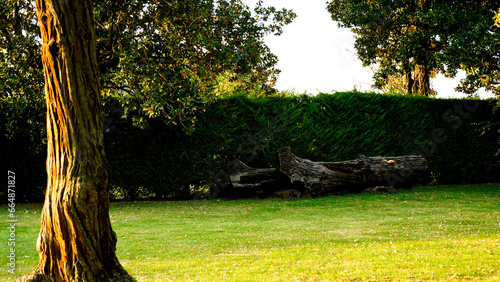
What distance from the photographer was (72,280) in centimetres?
439

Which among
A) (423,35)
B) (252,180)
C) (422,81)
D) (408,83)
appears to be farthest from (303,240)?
(408,83)

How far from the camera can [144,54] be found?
39.8 feet

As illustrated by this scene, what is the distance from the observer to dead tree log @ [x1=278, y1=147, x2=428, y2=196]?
1444 cm

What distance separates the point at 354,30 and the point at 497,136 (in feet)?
28.2

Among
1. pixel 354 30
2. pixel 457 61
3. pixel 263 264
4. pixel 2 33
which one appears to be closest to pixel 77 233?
pixel 263 264

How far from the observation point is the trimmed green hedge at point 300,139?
48.4 feet

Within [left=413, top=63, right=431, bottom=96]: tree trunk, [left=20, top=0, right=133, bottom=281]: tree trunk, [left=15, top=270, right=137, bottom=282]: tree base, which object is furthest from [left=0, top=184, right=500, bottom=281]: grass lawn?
[left=413, top=63, right=431, bottom=96]: tree trunk

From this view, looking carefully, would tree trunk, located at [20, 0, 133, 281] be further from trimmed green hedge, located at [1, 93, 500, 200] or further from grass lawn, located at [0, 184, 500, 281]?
trimmed green hedge, located at [1, 93, 500, 200]

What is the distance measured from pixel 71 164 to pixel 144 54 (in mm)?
8217

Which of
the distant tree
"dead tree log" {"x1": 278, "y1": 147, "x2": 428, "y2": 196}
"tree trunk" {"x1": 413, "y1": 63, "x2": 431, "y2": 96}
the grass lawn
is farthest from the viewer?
"tree trunk" {"x1": 413, "y1": 63, "x2": 431, "y2": 96}

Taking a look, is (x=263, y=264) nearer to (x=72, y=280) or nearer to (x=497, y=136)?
(x=72, y=280)

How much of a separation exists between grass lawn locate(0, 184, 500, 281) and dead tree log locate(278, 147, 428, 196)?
0.87 m

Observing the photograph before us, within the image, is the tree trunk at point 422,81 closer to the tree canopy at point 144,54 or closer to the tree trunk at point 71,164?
the tree canopy at point 144,54

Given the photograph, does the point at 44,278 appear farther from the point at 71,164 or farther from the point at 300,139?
the point at 300,139
